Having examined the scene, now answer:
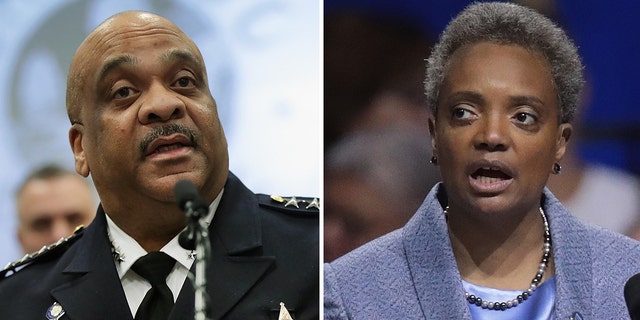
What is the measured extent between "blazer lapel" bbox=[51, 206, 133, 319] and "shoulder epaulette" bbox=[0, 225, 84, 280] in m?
0.05

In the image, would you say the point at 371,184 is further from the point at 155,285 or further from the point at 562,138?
the point at 155,285

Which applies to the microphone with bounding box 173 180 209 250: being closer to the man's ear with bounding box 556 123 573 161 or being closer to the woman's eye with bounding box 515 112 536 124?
the woman's eye with bounding box 515 112 536 124

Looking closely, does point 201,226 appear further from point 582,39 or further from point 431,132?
point 582,39

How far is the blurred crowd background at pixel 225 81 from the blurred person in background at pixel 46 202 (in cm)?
2

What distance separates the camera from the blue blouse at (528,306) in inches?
101

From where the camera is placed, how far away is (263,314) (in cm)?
267

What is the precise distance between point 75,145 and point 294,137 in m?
0.62

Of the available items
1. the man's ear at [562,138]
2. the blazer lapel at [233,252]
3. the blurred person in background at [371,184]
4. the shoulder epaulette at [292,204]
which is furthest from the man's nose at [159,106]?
the man's ear at [562,138]

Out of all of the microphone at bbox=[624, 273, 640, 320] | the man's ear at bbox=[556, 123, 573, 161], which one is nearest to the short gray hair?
the man's ear at bbox=[556, 123, 573, 161]

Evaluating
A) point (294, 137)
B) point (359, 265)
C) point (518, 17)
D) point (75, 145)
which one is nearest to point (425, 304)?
point (359, 265)

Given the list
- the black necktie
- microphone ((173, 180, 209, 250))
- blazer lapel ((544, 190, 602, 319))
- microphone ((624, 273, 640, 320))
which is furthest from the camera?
the black necktie

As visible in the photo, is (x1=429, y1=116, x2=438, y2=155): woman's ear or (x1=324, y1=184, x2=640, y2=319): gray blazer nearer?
(x1=324, y1=184, x2=640, y2=319): gray blazer

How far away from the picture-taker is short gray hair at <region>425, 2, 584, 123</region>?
8.52 feet

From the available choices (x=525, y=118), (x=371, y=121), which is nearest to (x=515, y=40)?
(x=525, y=118)
